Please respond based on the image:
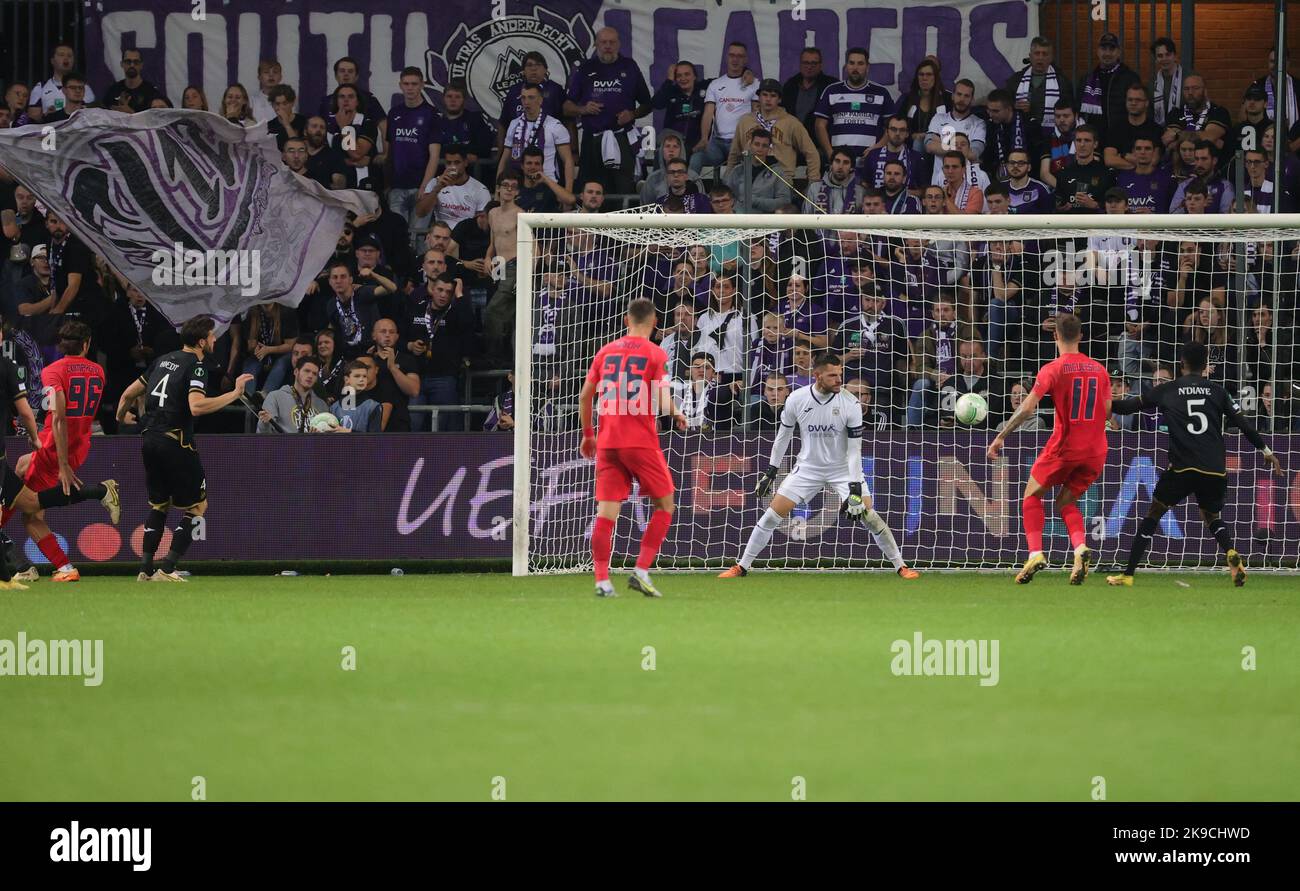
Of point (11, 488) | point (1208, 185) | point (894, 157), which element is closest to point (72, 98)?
point (11, 488)

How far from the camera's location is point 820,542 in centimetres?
1670

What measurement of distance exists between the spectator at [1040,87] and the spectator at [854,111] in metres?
1.50

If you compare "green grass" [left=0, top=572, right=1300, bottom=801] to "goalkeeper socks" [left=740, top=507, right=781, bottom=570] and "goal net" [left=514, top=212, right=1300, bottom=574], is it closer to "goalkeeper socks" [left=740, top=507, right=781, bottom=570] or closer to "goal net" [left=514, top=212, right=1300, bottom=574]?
"goalkeeper socks" [left=740, top=507, right=781, bottom=570]

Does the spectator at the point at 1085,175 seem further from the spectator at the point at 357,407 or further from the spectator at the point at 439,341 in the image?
the spectator at the point at 357,407

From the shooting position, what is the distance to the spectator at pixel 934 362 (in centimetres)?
1683

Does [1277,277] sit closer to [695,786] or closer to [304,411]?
[304,411]

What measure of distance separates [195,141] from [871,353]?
7.69 meters

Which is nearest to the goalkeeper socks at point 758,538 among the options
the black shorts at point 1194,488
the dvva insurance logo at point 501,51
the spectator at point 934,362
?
the spectator at point 934,362

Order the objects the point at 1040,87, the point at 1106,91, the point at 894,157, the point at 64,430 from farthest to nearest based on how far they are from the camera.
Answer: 1. the point at 1040,87
2. the point at 1106,91
3. the point at 894,157
4. the point at 64,430

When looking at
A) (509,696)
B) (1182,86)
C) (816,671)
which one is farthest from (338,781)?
(1182,86)

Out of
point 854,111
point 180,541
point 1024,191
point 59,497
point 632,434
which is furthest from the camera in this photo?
point 854,111

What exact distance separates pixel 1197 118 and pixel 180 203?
11.4 metres

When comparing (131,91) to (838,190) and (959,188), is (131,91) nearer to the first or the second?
(838,190)

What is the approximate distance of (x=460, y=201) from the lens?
19203mm
